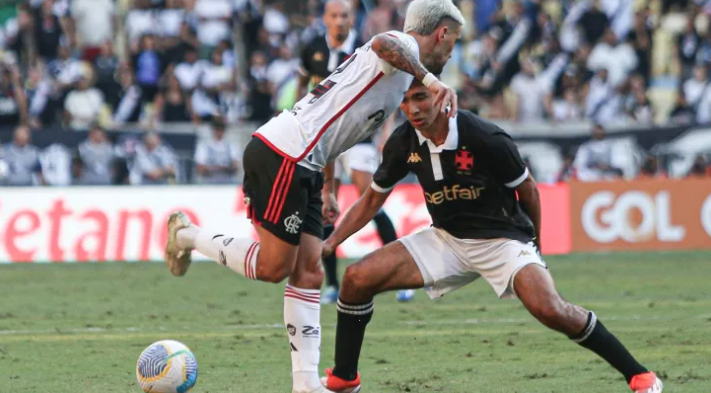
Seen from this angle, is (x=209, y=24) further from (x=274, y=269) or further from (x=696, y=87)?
(x=274, y=269)

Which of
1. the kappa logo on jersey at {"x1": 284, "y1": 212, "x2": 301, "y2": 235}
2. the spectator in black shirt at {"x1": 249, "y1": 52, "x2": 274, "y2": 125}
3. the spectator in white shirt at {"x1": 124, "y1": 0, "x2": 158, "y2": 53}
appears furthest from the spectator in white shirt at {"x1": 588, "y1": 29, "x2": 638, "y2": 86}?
the kappa logo on jersey at {"x1": 284, "y1": 212, "x2": 301, "y2": 235}

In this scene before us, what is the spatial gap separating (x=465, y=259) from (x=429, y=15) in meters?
1.40

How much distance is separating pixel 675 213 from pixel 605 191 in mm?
1028

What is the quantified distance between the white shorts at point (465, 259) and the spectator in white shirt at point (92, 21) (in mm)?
15924

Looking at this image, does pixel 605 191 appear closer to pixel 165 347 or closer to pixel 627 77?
pixel 627 77

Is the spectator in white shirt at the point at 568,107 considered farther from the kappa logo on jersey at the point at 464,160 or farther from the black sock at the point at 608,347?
the black sock at the point at 608,347

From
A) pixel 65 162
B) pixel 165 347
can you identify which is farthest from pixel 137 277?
pixel 165 347

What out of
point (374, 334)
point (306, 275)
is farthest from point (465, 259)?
point (374, 334)

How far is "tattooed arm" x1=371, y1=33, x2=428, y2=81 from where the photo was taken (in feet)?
20.0

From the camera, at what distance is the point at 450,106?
19.3 ft

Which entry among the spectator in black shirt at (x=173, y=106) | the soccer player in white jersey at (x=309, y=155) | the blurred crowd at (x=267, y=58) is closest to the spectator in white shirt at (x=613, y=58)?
the blurred crowd at (x=267, y=58)

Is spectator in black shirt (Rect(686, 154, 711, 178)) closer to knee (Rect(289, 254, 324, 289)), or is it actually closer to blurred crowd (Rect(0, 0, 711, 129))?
blurred crowd (Rect(0, 0, 711, 129))

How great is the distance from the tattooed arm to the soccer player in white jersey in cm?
7

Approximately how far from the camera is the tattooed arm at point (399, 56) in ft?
20.0
